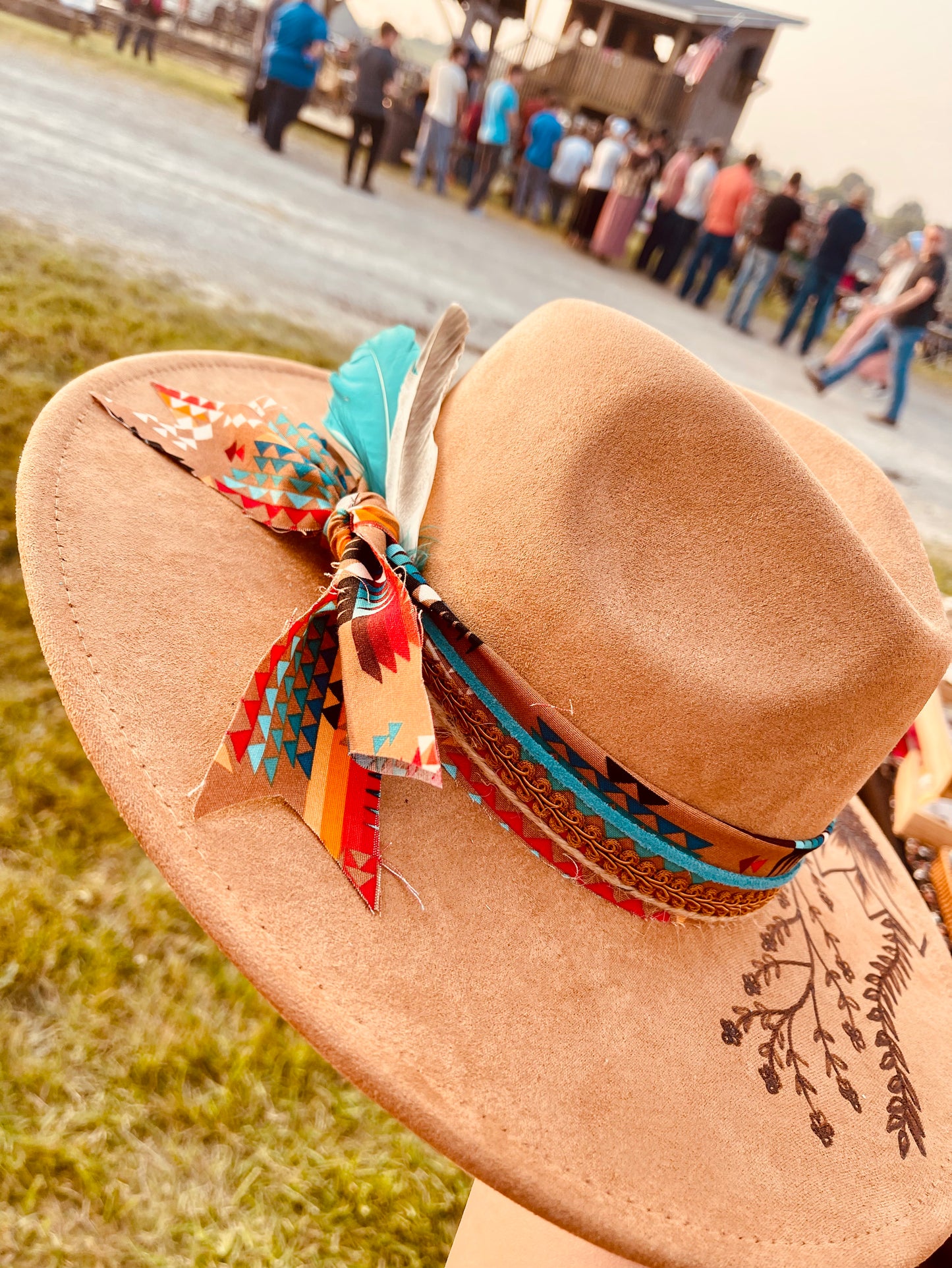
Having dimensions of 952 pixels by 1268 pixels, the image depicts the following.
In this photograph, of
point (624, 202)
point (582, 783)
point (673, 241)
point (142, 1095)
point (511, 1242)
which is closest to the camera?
point (582, 783)

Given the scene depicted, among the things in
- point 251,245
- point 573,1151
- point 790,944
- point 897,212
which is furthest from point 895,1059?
point 897,212

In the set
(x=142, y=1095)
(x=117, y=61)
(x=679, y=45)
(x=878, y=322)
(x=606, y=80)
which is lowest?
(x=142, y=1095)

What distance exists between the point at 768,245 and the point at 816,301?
1.04m

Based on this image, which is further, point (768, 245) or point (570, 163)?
point (570, 163)

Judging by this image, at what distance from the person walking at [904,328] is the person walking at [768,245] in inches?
90.3

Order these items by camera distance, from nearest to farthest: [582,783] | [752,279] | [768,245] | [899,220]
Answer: [582,783] → [768,245] → [752,279] → [899,220]

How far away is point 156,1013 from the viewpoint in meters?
1.50

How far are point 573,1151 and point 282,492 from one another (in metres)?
0.82

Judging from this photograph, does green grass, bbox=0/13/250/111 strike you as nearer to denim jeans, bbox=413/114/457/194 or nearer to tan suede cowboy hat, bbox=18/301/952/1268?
denim jeans, bbox=413/114/457/194

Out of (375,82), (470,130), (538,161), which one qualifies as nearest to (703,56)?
(470,130)

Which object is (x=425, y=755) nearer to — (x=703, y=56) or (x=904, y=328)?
(x=904, y=328)

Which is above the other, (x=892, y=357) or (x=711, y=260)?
(x=711, y=260)

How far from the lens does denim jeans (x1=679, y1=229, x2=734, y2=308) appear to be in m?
10.6

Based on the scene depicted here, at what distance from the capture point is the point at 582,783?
3.00 feet
